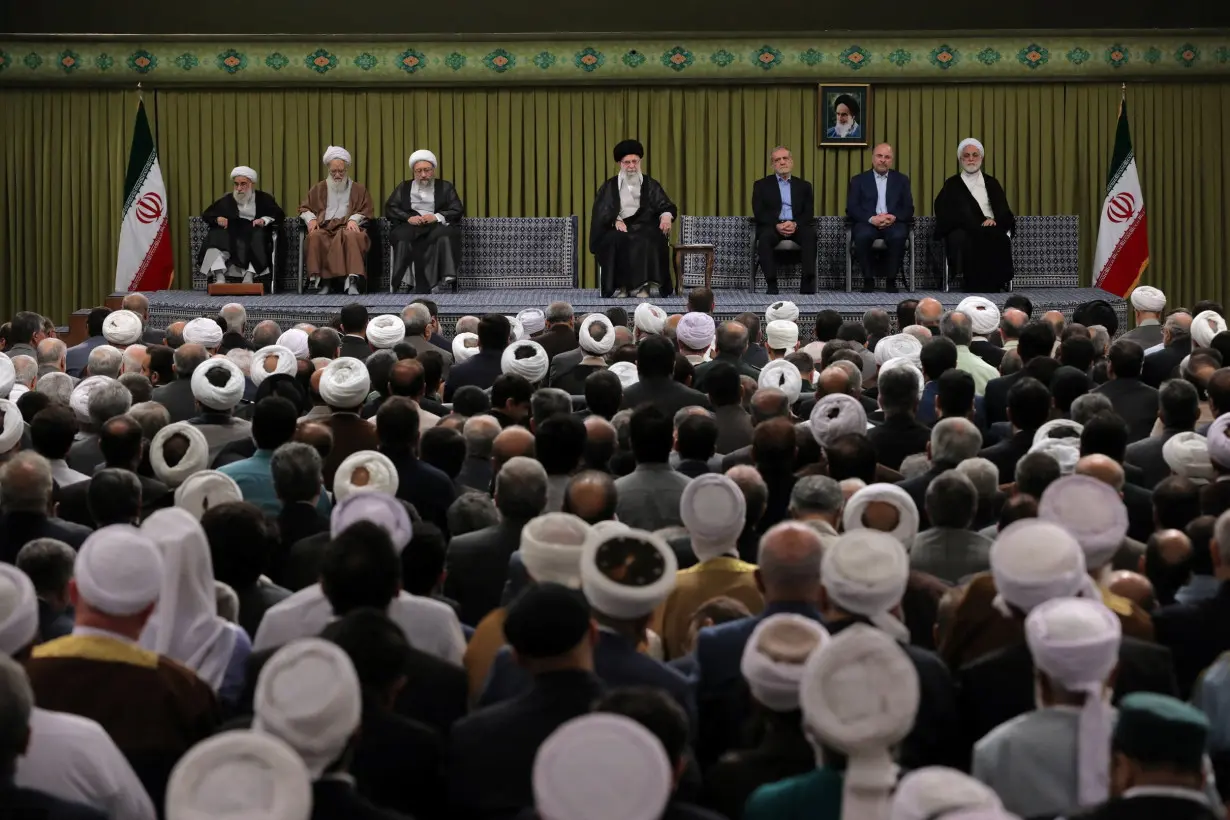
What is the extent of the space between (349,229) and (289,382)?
22.5 feet

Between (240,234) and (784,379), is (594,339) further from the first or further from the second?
(240,234)

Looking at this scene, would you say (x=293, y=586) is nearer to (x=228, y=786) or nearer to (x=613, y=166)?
(x=228, y=786)

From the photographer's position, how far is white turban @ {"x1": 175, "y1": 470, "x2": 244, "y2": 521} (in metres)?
5.52

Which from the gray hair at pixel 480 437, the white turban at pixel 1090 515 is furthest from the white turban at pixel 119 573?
the gray hair at pixel 480 437

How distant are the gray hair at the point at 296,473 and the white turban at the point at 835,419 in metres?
1.99

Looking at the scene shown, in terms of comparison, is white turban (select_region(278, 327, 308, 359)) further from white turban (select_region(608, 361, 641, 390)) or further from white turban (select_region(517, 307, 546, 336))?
white turban (select_region(608, 361, 641, 390))

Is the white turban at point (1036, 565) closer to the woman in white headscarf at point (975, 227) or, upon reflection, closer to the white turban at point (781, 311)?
the white turban at point (781, 311)

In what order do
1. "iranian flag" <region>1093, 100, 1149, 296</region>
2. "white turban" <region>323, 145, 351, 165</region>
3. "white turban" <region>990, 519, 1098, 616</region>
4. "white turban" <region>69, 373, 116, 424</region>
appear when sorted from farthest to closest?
1. "iranian flag" <region>1093, 100, 1149, 296</region>
2. "white turban" <region>323, 145, 351, 165</region>
3. "white turban" <region>69, 373, 116, 424</region>
4. "white turban" <region>990, 519, 1098, 616</region>

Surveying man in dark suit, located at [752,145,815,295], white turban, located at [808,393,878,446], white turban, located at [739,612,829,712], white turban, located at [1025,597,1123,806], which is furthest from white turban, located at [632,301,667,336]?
white turban, located at [1025,597,1123,806]

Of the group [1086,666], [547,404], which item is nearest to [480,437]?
[547,404]

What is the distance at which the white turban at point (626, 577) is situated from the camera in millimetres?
3980

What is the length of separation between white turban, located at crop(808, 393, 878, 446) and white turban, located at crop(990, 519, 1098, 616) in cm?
267

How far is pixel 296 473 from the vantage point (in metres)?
5.62

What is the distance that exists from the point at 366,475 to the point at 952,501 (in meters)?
1.84
